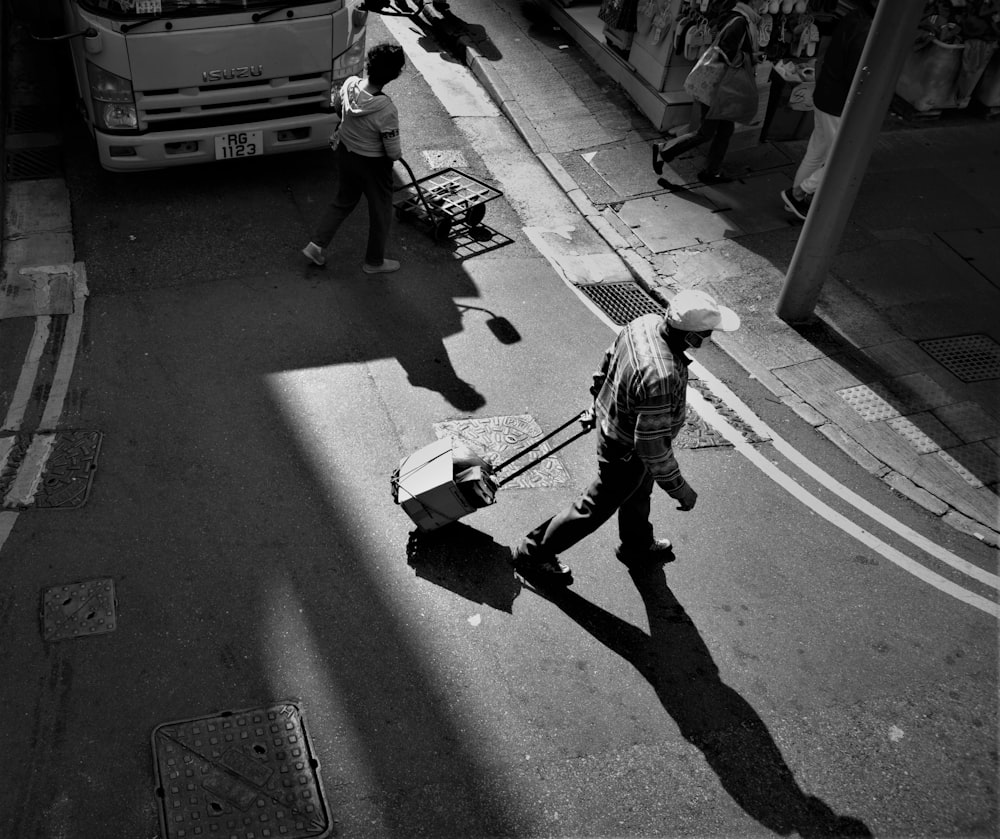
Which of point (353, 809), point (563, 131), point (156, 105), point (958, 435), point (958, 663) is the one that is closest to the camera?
point (353, 809)

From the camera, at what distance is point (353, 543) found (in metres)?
6.12

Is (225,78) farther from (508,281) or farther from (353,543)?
(353,543)

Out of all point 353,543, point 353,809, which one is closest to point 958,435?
point 353,543

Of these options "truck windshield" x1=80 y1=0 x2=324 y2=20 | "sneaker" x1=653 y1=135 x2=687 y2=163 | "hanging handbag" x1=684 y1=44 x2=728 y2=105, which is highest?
"truck windshield" x1=80 y1=0 x2=324 y2=20

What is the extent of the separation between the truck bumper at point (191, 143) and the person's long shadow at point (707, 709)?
5.19m

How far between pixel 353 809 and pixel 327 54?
6.53 metres

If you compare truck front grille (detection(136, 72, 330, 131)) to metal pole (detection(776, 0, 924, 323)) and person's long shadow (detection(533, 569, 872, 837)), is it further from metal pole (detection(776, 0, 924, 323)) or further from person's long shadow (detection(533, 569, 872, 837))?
person's long shadow (detection(533, 569, 872, 837))

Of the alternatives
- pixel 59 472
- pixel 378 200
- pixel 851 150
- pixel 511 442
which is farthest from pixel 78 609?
pixel 851 150

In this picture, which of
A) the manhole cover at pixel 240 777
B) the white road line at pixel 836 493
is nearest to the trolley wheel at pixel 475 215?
the white road line at pixel 836 493

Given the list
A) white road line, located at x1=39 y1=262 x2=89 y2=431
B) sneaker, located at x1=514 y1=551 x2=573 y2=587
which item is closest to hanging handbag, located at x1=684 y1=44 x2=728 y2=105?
sneaker, located at x1=514 y1=551 x2=573 y2=587

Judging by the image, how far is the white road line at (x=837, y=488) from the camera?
258 inches

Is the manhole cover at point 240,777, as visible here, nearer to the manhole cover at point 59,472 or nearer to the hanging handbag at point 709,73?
the manhole cover at point 59,472

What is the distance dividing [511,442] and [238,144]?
13.1 feet

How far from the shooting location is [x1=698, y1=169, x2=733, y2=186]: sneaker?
400 inches
